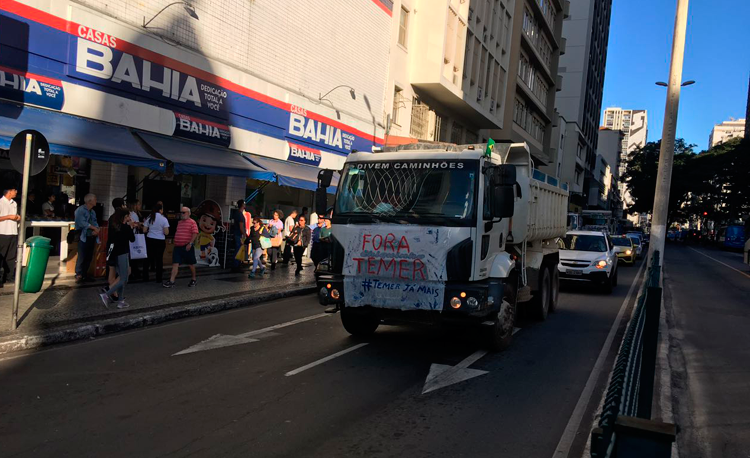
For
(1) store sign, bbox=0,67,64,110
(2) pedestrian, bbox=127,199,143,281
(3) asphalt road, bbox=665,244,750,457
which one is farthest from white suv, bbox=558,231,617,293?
(1) store sign, bbox=0,67,64,110

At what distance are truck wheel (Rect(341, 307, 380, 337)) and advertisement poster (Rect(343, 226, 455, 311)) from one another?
996mm

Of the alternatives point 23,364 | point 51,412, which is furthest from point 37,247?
point 51,412

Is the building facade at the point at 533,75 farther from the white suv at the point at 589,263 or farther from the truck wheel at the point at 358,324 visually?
the truck wheel at the point at 358,324

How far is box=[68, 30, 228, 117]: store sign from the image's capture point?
11.8m

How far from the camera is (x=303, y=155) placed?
19141 mm

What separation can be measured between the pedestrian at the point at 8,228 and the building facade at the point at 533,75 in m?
25.9

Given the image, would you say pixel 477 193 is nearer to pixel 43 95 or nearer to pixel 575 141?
pixel 43 95

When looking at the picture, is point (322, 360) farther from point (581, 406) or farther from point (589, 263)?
point (589, 263)

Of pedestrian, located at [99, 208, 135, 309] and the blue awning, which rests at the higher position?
the blue awning

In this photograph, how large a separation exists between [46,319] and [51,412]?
12.0 ft

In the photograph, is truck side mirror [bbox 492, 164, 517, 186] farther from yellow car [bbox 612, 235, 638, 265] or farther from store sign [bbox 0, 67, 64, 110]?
yellow car [bbox 612, 235, 638, 265]

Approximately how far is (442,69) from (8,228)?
61.3ft

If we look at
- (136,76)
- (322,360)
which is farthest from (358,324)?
(136,76)

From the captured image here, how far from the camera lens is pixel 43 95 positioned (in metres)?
11.0
